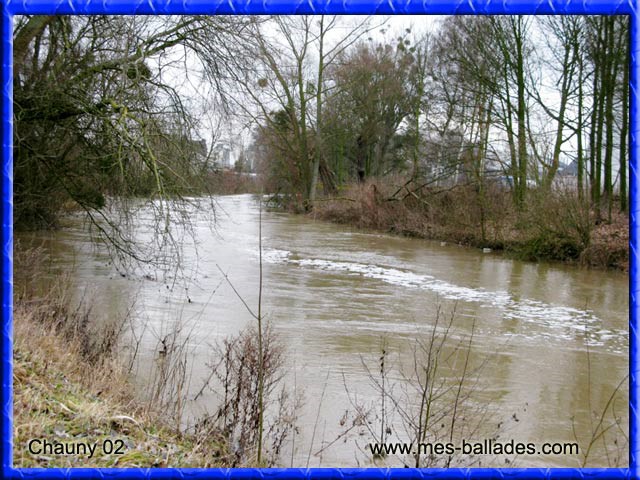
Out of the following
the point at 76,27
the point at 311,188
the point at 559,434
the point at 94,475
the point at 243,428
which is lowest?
the point at 559,434

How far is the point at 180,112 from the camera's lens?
10.3 metres

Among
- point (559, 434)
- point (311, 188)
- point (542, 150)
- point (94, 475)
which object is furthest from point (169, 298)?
point (311, 188)

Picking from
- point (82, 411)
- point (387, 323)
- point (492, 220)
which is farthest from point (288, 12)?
point (492, 220)

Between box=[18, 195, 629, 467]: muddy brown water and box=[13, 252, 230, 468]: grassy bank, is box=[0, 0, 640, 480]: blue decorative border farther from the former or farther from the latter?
box=[18, 195, 629, 467]: muddy brown water

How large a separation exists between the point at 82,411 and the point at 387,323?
6.80m

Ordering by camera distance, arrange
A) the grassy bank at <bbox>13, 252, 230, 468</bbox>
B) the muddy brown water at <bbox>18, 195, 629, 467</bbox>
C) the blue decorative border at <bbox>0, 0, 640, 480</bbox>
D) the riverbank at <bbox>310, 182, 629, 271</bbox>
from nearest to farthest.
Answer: the blue decorative border at <bbox>0, 0, 640, 480</bbox>, the grassy bank at <bbox>13, 252, 230, 468</bbox>, the muddy brown water at <bbox>18, 195, 629, 467</bbox>, the riverbank at <bbox>310, 182, 629, 271</bbox>

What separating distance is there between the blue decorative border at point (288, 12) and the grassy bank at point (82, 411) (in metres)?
0.64

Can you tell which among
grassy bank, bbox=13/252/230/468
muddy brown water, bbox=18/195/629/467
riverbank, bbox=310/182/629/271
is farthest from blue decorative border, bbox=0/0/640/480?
riverbank, bbox=310/182/629/271

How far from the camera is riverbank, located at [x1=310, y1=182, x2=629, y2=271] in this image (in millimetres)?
16234

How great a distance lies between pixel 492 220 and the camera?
66.2 feet

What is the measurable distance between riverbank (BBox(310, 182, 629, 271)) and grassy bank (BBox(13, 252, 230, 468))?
30.7 feet

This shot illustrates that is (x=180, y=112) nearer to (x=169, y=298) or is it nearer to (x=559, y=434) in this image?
(x=169, y=298)

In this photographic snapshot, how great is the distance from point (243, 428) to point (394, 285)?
931 cm

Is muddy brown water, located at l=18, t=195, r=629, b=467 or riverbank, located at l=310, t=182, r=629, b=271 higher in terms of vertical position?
riverbank, located at l=310, t=182, r=629, b=271
